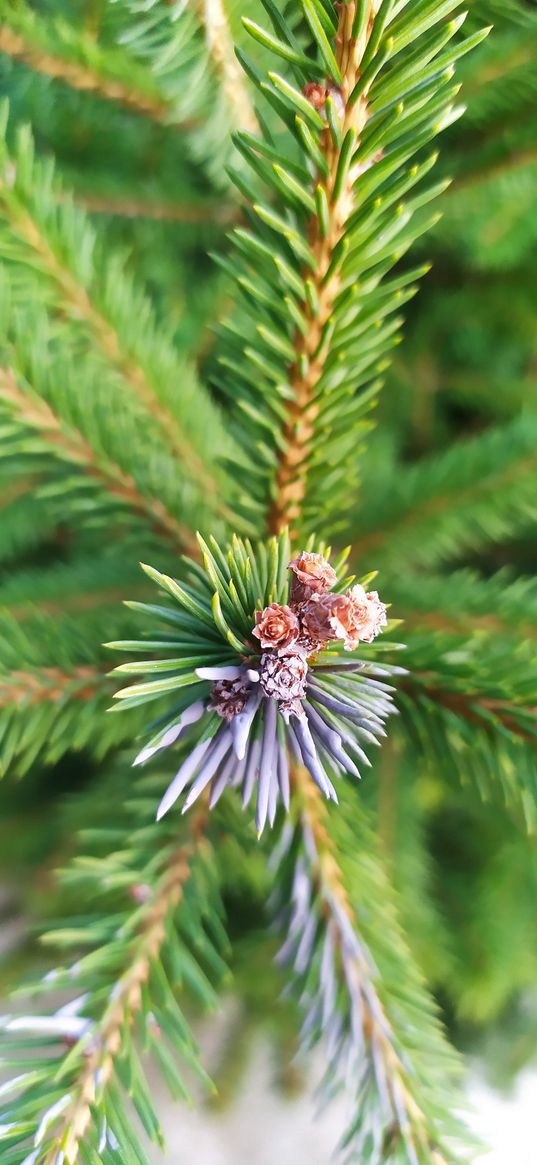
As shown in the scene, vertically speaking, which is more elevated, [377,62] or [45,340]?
[377,62]

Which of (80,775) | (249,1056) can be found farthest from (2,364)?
(249,1056)

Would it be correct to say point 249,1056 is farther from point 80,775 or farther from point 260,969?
point 80,775

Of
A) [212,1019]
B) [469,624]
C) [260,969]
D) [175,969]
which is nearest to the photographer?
[175,969]

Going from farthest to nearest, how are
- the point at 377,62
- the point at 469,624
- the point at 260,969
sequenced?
the point at 260,969 < the point at 469,624 < the point at 377,62

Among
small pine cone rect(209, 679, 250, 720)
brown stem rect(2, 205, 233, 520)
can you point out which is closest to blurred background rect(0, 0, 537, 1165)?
brown stem rect(2, 205, 233, 520)

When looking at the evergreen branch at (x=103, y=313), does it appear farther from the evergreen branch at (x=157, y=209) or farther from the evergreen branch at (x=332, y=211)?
the evergreen branch at (x=157, y=209)

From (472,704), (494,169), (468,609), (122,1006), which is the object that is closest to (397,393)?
(494,169)
